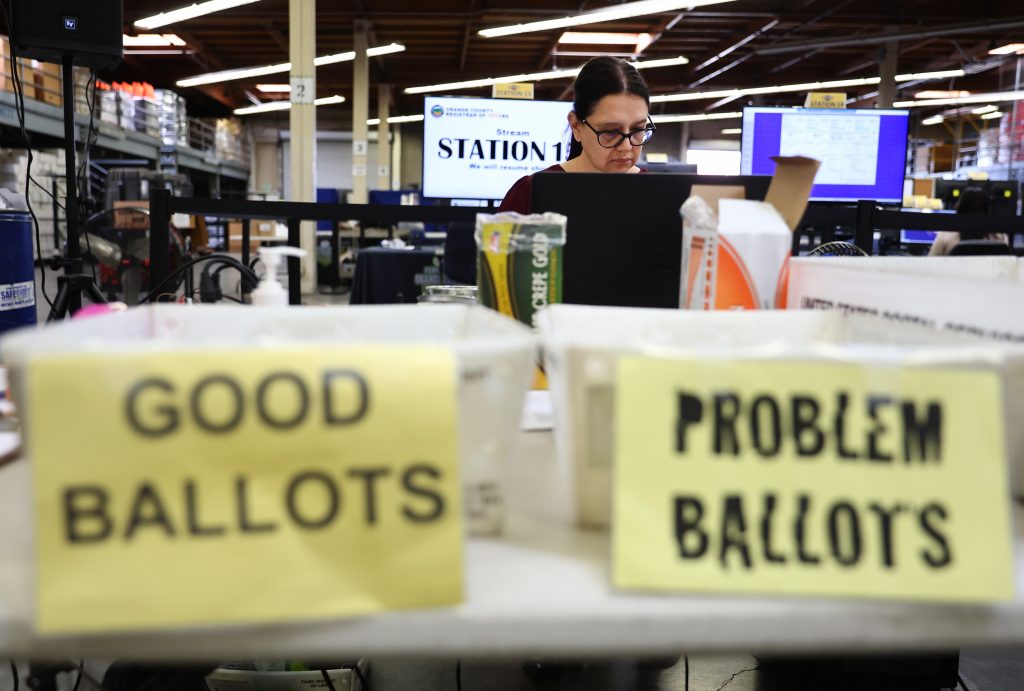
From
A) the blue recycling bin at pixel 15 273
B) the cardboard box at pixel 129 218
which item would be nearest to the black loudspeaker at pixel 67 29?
the blue recycling bin at pixel 15 273

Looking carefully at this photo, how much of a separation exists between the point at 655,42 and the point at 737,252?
11.0m

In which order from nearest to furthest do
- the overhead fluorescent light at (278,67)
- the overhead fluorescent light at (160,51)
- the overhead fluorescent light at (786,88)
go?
the overhead fluorescent light at (278,67) → the overhead fluorescent light at (160,51) → the overhead fluorescent light at (786,88)

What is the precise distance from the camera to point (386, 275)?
495 cm

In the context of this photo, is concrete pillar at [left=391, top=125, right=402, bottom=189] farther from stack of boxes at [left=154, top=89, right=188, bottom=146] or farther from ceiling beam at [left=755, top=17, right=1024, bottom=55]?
ceiling beam at [left=755, top=17, right=1024, bottom=55]

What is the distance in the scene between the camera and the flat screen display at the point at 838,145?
3.57 meters

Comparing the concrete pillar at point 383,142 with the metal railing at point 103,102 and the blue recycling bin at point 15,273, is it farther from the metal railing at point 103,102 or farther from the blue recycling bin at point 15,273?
the blue recycling bin at point 15,273

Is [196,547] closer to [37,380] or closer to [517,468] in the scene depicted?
[37,380]

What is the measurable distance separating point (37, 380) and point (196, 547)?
10 centimetres

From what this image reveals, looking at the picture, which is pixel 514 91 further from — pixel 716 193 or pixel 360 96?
pixel 360 96

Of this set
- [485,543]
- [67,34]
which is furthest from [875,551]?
[67,34]

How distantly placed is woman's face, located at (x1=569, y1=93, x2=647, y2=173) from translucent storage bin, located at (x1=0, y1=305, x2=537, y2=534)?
134 centimetres

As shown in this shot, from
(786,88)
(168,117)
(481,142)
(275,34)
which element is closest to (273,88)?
(168,117)

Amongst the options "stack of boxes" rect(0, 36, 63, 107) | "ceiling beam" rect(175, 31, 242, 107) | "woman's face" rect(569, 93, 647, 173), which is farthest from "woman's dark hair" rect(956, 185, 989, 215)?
"ceiling beam" rect(175, 31, 242, 107)

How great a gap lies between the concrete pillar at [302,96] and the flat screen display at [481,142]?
290cm
